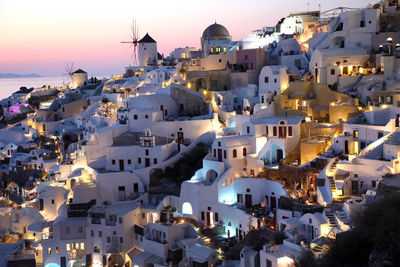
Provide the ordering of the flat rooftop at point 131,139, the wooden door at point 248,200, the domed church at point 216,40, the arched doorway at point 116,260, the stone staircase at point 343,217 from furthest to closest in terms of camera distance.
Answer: the domed church at point 216,40, the flat rooftop at point 131,139, the arched doorway at point 116,260, the wooden door at point 248,200, the stone staircase at point 343,217

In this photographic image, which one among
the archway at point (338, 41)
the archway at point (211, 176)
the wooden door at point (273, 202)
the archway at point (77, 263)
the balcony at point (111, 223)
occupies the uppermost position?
the archway at point (338, 41)

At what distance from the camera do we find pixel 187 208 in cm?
2503

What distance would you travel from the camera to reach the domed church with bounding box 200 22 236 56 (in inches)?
1649

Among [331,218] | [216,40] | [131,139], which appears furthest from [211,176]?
[216,40]

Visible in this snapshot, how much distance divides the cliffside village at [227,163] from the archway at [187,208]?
0.29 feet

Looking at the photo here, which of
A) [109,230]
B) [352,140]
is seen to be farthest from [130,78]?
[352,140]

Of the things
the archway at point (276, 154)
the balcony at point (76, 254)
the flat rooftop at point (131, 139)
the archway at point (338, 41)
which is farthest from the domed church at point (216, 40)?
the balcony at point (76, 254)

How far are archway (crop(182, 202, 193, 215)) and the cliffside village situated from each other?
0.09 m

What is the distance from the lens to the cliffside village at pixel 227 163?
20750 mm

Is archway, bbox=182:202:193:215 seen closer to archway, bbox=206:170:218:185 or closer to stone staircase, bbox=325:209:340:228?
archway, bbox=206:170:218:185

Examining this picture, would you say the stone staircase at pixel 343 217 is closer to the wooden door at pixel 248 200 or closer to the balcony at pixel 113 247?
the wooden door at pixel 248 200

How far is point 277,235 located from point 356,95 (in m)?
11.6

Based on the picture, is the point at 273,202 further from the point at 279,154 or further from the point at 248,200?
the point at 279,154

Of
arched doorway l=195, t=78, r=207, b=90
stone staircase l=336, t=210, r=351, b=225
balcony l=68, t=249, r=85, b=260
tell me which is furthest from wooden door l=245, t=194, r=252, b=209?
arched doorway l=195, t=78, r=207, b=90
